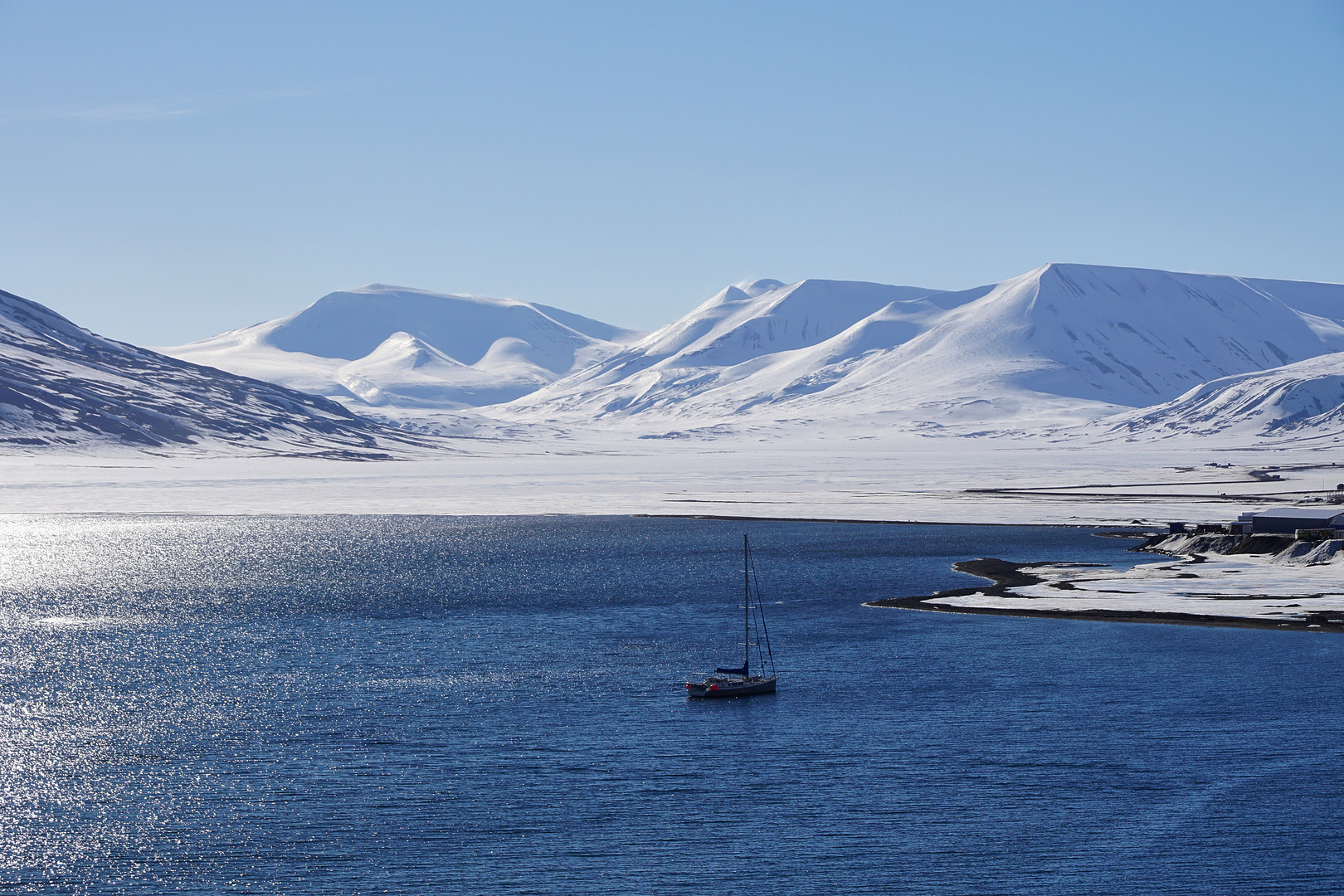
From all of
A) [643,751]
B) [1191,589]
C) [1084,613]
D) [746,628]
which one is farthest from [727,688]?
[1191,589]

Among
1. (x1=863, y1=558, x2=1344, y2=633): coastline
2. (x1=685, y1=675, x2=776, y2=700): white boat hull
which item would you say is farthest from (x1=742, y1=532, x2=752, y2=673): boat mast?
(x1=863, y1=558, x2=1344, y2=633): coastline

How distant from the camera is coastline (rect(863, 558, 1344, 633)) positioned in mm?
71438

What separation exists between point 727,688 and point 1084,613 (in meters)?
29.3

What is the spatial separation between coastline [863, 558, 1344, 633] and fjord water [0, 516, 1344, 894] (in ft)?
6.22

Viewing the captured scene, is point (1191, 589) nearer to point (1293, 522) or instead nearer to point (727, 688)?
point (1293, 522)

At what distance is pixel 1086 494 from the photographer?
178 meters

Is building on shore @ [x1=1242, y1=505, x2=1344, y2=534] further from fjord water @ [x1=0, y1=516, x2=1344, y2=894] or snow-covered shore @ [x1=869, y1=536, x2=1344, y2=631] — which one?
fjord water @ [x1=0, y1=516, x2=1344, y2=894]

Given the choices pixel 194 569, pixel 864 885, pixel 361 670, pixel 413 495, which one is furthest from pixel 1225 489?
pixel 864 885

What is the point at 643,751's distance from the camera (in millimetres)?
47531

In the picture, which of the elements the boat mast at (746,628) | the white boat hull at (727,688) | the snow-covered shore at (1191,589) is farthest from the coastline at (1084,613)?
the white boat hull at (727,688)

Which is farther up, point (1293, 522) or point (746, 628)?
point (1293, 522)

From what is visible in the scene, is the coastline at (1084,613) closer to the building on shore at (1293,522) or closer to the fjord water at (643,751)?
the fjord water at (643,751)

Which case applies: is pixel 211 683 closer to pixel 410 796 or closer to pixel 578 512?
pixel 410 796

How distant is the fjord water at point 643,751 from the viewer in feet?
120
